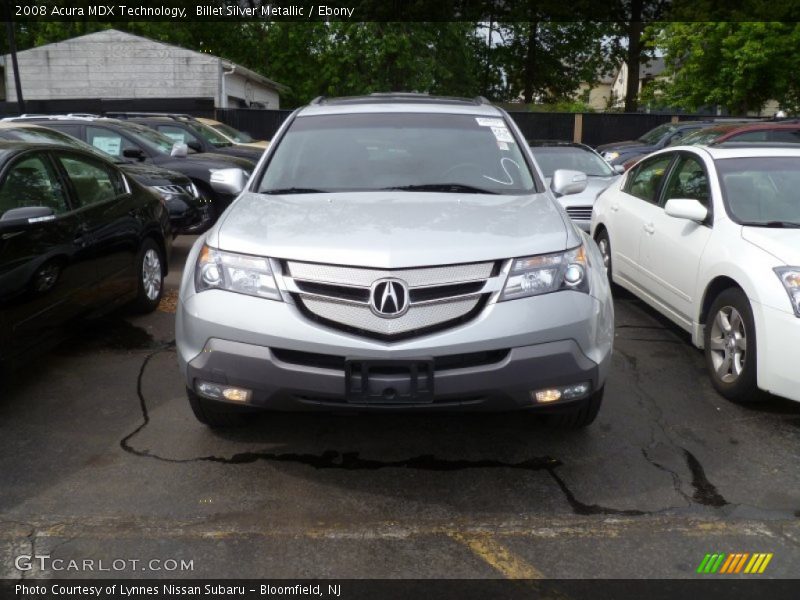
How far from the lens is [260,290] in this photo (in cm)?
330

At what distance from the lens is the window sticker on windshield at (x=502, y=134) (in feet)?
15.3

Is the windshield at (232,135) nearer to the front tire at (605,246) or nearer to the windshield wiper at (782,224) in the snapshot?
the front tire at (605,246)

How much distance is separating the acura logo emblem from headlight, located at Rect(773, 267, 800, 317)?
7.25ft

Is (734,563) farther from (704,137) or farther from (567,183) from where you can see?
(704,137)

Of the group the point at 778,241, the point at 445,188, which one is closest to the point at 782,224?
the point at 778,241

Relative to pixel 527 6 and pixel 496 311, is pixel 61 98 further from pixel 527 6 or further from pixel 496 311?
pixel 496 311

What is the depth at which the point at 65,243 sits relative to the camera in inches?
194

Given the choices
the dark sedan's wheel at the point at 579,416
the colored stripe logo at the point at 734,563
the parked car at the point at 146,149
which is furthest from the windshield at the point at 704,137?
Result: the colored stripe logo at the point at 734,563

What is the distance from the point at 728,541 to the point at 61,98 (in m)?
30.4

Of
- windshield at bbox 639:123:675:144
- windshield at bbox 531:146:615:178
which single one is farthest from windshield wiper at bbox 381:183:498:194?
windshield at bbox 639:123:675:144

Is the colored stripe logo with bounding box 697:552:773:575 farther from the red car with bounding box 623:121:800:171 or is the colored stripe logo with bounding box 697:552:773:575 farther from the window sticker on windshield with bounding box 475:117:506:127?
the red car with bounding box 623:121:800:171

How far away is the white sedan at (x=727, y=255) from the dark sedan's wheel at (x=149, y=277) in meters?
4.03

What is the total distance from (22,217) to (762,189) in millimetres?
4665
